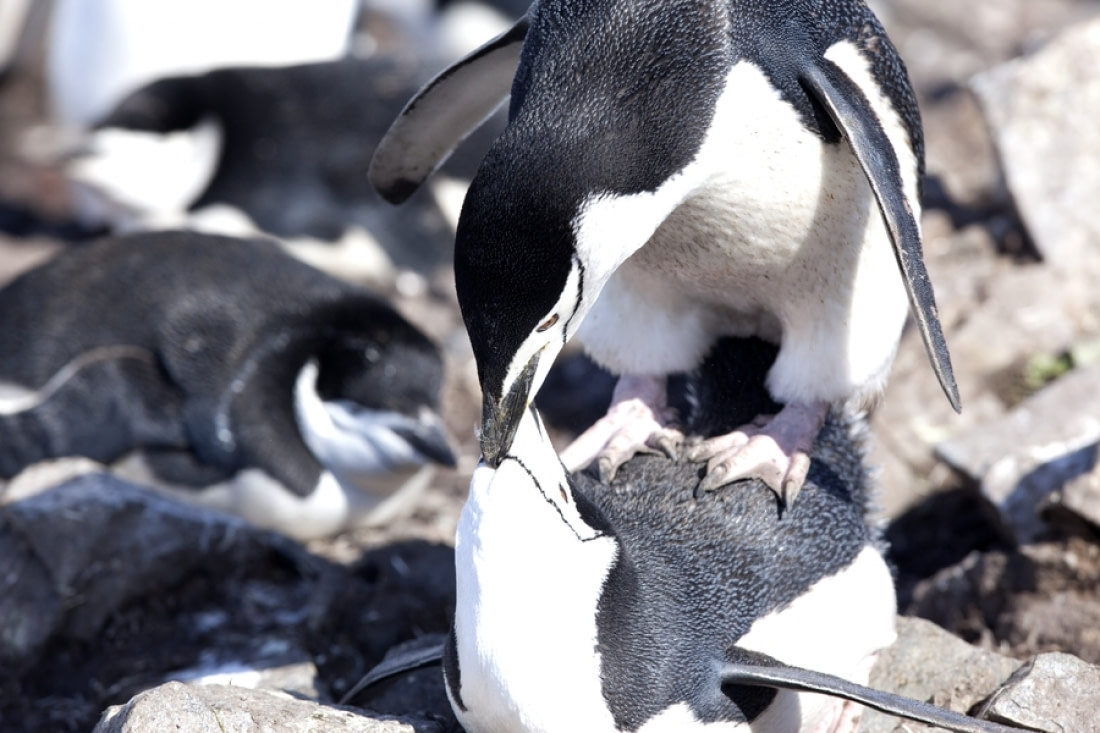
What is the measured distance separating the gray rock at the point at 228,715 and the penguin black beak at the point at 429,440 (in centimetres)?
170

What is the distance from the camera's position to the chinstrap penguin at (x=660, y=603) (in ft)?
6.97

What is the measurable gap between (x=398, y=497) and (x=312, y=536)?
0.29 m

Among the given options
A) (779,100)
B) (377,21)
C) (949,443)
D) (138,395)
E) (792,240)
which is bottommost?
(377,21)

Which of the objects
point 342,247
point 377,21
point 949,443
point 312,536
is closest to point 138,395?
point 312,536

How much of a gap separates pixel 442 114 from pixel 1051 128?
8.86 ft

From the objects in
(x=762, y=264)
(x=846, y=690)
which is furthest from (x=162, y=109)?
(x=846, y=690)

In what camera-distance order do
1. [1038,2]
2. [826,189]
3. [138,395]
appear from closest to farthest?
1. [826,189]
2. [138,395]
3. [1038,2]

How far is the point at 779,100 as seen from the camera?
7.64 ft

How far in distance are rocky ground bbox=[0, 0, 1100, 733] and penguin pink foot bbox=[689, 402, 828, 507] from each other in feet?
1.46

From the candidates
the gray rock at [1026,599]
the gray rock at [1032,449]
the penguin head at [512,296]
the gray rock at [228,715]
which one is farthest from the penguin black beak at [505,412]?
the gray rock at [1032,449]

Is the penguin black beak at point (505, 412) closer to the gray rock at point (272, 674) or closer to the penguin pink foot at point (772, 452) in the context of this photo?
the penguin pink foot at point (772, 452)

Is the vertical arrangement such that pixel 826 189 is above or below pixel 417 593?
above

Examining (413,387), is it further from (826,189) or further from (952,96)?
(952,96)

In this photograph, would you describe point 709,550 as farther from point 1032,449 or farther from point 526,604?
point 1032,449
